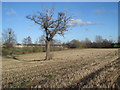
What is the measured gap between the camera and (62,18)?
23.7 m

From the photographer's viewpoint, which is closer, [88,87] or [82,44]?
[88,87]

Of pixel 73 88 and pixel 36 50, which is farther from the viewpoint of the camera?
pixel 36 50

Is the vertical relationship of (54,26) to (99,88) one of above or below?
above

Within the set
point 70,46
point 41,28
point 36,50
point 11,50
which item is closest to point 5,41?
point 11,50

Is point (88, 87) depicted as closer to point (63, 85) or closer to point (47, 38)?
point (63, 85)

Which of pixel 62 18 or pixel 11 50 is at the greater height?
pixel 62 18

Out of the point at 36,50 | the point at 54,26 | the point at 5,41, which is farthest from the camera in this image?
the point at 36,50

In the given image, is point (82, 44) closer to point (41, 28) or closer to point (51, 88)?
point (41, 28)

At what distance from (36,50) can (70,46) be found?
42.2 m

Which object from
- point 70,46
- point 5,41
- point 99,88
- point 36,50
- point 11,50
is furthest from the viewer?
point 70,46

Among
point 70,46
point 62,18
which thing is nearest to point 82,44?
point 70,46

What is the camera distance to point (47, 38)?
79.0 feet

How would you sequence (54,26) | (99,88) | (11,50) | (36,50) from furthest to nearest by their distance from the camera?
(36,50) < (11,50) < (54,26) < (99,88)

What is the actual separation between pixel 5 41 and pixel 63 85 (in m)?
53.6
